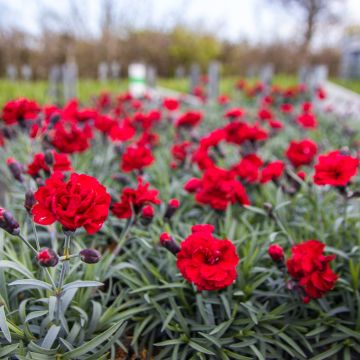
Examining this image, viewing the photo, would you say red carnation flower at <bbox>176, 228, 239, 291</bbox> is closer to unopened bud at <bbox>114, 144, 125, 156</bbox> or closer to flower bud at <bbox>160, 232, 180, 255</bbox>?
flower bud at <bbox>160, 232, 180, 255</bbox>

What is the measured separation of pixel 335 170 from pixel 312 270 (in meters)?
0.48

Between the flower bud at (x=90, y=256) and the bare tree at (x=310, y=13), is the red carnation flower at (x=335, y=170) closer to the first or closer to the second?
the flower bud at (x=90, y=256)

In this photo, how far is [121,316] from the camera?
5.44 ft

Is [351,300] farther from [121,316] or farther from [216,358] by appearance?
[121,316]

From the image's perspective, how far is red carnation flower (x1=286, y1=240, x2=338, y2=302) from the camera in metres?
1.55

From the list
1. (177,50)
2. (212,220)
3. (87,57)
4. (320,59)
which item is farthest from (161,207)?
(320,59)

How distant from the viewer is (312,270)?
1.56m

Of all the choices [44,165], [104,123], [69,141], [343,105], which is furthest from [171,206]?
[343,105]

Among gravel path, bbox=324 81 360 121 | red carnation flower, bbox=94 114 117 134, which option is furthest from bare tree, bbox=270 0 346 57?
red carnation flower, bbox=94 114 117 134

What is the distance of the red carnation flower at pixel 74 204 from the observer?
3.75ft

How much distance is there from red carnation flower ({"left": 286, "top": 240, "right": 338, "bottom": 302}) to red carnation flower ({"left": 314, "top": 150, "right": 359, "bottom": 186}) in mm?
313

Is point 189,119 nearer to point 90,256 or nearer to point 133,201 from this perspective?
point 133,201

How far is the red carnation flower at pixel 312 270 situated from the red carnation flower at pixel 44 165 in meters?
1.20

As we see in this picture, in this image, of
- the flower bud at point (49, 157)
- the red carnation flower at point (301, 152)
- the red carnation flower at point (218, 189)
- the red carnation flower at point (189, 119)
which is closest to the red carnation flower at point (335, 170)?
the red carnation flower at point (218, 189)
